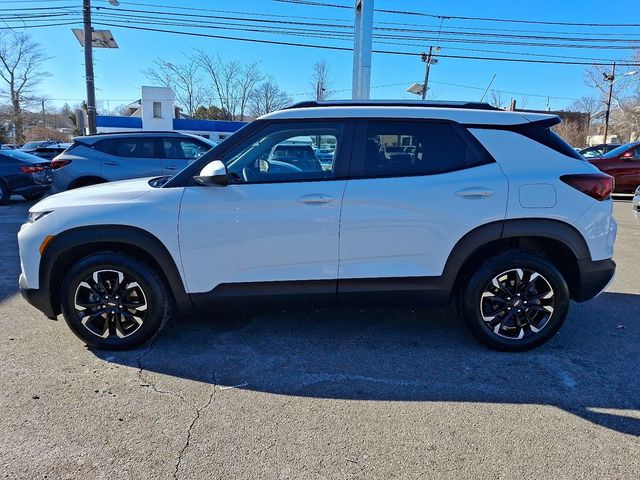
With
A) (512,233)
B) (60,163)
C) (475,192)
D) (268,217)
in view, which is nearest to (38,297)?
(268,217)

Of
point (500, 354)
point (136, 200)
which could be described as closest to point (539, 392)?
point (500, 354)

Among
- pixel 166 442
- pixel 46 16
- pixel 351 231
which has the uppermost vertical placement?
pixel 46 16

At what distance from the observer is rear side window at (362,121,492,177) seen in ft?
10.9

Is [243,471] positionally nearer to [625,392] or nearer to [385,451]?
[385,451]

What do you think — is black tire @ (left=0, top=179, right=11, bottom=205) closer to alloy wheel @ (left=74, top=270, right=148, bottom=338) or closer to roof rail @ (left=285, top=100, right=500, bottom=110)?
alloy wheel @ (left=74, top=270, right=148, bottom=338)

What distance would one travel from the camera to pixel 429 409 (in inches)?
109

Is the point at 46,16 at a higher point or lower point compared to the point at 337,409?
higher

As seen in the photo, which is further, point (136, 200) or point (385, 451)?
point (136, 200)

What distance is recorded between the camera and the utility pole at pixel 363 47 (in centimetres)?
1023

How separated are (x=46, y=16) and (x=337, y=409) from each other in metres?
24.3

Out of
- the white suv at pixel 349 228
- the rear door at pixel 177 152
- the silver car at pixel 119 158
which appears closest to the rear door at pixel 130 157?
the silver car at pixel 119 158

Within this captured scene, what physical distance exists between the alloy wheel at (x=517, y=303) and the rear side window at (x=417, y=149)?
0.92m

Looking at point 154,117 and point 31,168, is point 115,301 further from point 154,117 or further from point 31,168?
point 154,117

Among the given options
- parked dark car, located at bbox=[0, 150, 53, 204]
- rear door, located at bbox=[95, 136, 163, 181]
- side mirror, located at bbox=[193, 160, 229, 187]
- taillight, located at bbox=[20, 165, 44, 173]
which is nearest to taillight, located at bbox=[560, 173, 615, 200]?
side mirror, located at bbox=[193, 160, 229, 187]
